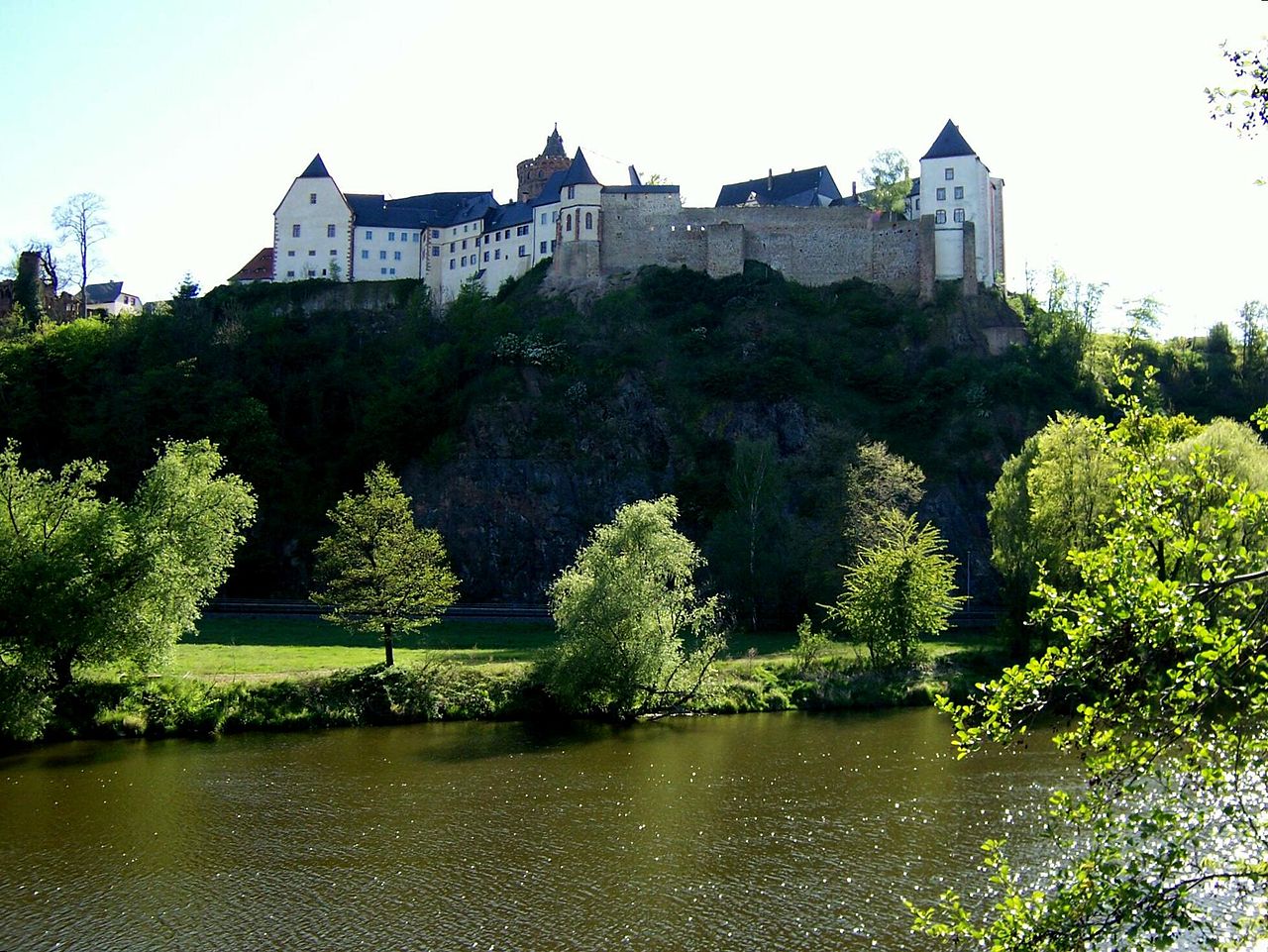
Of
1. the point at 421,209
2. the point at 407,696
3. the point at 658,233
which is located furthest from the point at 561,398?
the point at 407,696

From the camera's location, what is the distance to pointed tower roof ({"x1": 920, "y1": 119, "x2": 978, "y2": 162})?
6366 centimetres

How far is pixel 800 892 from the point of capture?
18.2 meters

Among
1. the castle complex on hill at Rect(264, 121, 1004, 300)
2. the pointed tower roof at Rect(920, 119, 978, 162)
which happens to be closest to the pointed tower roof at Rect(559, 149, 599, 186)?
the castle complex on hill at Rect(264, 121, 1004, 300)

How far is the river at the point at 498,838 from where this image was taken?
17.1m

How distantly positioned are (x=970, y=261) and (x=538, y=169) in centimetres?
3360

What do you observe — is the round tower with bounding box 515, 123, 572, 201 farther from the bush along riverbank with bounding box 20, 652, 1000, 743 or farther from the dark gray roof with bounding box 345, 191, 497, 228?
the bush along riverbank with bounding box 20, 652, 1000, 743

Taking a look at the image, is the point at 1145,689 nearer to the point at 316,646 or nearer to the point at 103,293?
the point at 316,646

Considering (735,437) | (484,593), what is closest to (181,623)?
(484,593)

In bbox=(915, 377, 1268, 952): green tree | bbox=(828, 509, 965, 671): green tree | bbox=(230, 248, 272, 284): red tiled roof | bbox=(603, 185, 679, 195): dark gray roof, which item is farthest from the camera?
bbox=(230, 248, 272, 284): red tiled roof

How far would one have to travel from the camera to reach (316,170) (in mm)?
73062

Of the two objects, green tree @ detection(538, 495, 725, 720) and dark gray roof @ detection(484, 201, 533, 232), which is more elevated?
dark gray roof @ detection(484, 201, 533, 232)

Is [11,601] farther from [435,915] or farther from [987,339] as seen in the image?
[987,339]

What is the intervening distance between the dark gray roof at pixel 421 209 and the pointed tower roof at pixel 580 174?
7.89m

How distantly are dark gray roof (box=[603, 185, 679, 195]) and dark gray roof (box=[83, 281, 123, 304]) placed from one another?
4679 centimetres
